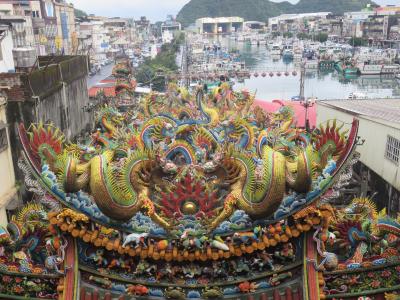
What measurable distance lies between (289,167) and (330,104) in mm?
12030

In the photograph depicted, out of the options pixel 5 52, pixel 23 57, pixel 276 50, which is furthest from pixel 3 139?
pixel 276 50

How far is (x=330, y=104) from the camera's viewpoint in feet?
59.1

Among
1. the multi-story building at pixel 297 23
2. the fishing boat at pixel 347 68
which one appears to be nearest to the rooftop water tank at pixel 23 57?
the fishing boat at pixel 347 68

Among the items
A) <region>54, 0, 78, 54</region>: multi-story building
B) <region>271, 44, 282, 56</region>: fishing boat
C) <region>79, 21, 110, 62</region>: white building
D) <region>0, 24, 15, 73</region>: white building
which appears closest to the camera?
<region>0, 24, 15, 73</region>: white building

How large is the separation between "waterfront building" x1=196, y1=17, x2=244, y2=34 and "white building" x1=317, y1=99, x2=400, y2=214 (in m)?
148

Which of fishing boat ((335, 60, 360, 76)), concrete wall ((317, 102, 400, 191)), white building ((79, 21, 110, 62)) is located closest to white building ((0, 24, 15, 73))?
concrete wall ((317, 102, 400, 191))

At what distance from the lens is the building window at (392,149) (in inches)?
492

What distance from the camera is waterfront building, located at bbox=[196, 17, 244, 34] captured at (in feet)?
530

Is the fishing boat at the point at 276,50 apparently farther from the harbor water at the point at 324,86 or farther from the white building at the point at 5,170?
the white building at the point at 5,170

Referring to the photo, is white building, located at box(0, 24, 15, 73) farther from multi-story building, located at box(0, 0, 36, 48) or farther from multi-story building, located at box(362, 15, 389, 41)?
multi-story building, located at box(362, 15, 389, 41)

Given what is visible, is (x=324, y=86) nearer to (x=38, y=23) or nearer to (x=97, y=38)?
(x=38, y=23)

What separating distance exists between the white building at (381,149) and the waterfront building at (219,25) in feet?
486

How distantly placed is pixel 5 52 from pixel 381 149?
46.5ft

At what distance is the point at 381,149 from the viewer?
1345cm
